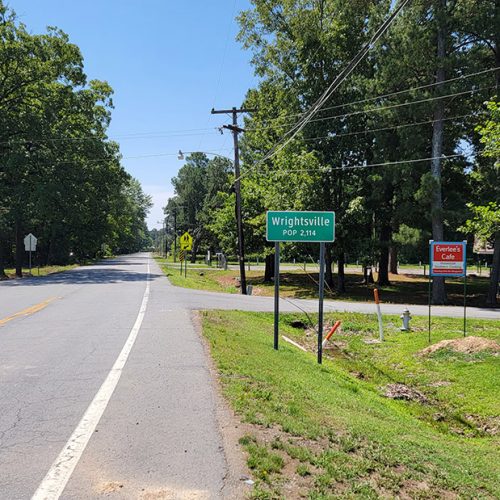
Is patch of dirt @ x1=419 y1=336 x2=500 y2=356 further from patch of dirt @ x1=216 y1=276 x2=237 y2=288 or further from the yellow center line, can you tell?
patch of dirt @ x1=216 y1=276 x2=237 y2=288

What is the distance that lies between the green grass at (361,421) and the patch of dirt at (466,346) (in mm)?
335

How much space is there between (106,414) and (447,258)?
11.1 meters

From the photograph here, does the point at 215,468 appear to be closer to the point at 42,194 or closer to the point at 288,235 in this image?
the point at 288,235

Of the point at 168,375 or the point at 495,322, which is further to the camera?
the point at 495,322

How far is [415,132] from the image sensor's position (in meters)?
23.9

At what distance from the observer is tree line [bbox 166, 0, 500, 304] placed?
73.7 ft

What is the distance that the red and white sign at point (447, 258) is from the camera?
44.3ft

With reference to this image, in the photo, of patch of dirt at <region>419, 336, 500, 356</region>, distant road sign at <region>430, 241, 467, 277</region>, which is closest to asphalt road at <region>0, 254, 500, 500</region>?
patch of dirt at <region>419, 336, 500, 356</region>

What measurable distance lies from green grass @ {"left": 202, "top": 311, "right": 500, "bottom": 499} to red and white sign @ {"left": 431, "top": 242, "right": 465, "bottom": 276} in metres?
2.39

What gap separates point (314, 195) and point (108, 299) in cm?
→ 1352

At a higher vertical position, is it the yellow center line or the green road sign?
the green road sign

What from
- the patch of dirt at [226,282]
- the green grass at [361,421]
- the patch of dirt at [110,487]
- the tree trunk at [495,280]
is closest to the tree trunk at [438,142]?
the tree trunk at [495,280]

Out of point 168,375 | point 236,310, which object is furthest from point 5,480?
point 236,310

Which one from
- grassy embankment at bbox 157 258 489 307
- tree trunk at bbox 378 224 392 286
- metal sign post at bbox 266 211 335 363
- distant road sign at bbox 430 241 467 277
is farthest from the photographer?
tree trunk at bbox 378 224 392 286
